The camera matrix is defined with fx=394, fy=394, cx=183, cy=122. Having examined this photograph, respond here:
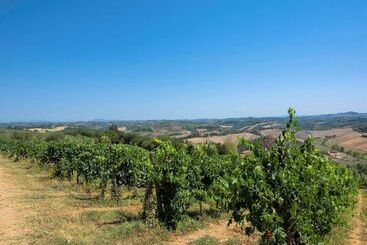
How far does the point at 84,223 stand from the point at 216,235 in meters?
5.41

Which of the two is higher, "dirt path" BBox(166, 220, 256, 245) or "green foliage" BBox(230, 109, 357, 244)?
"green foliage" BBox(230, 109, 357, 244)

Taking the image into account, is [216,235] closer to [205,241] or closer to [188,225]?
[188,225]

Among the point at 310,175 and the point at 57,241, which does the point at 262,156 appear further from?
the point at 57,241

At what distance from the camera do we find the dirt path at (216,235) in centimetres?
1436

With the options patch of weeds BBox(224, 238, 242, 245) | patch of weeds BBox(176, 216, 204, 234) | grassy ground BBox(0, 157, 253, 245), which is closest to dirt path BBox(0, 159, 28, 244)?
grassy ground BBox(0, 157, 253, 245)

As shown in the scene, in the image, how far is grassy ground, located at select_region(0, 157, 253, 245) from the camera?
45.9 feet

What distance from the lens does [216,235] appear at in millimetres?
15406

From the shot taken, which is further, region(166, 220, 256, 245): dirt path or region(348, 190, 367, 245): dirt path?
region(348, 190, 367, 245): dirt path

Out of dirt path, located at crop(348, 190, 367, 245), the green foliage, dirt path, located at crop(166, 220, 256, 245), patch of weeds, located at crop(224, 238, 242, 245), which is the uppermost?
the green foliage

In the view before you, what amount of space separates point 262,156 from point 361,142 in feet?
393

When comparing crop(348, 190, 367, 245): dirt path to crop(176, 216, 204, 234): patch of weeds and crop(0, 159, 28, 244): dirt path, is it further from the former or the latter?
crop(0, 159, 28, 244): dirt path

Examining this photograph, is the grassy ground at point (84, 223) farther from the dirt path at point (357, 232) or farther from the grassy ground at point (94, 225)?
the dirt path at point (357, 232)

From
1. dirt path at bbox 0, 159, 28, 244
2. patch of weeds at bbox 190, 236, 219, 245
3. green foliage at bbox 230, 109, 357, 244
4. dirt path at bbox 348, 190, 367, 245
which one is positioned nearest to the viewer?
green foliage at bbox 230, 109, 357, 244

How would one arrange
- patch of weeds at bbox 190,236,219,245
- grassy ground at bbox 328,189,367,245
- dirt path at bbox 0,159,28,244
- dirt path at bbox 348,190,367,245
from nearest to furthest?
patch of weeds at bbox 190,236,219,245
dirt path at bbox 0,159,28,244
grassy ground at bbox 328,189,367,245
dirt path at bbox 348,190,367,245
